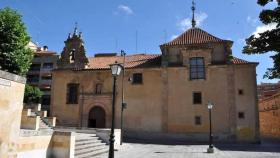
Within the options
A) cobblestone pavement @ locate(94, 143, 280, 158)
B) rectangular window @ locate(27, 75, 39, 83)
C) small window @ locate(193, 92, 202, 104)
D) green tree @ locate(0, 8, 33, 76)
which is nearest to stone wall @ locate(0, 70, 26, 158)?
cobblestone pavement @ locate(94, 143, 280, 158)

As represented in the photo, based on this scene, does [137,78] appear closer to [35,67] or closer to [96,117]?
[96,117]

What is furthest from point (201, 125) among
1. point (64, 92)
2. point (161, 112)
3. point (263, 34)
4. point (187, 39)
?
point (263, 34)

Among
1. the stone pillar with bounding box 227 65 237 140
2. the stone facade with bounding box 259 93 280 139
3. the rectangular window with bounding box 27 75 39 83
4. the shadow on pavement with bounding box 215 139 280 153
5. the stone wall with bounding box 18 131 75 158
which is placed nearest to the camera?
the stone wall with bounding box 18 131 75 158

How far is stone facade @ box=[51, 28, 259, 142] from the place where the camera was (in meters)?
26.4

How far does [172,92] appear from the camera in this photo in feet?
92.3

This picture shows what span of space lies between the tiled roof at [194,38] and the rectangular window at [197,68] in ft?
6.26

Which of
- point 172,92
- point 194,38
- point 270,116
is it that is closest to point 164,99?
point 172,92

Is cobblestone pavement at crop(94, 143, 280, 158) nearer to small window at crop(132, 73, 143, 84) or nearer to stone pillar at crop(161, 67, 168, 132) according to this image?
stone pillar at crop(161, 67, 168, 132)

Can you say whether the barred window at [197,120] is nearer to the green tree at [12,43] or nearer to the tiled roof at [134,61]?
the tiled roof at [134,61]

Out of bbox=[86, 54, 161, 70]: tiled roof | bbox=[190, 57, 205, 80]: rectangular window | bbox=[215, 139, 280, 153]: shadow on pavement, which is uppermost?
bbox=[86, 54, 161, 70]: tiled roof

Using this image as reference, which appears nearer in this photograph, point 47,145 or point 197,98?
point 47,145

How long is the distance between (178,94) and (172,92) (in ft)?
2.10

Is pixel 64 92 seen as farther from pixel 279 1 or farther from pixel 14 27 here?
pixel 279 1

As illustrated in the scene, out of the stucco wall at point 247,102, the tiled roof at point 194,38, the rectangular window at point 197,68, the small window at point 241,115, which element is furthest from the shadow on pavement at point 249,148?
the tiled roof at point 194,38
